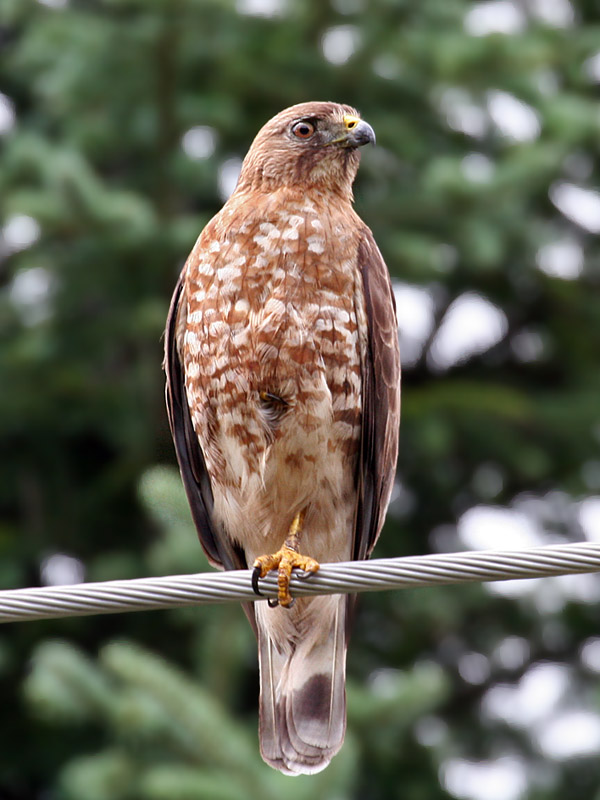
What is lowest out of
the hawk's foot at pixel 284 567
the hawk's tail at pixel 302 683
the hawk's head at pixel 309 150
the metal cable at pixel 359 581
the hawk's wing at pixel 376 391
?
the hawk's tail at pixel 302 683

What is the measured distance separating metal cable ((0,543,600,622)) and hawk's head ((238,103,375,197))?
1711mm

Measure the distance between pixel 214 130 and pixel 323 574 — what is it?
4.52 m

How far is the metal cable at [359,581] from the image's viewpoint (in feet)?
9.20

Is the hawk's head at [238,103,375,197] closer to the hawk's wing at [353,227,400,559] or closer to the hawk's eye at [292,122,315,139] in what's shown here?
the hawk's eye at [292,122,315,139]

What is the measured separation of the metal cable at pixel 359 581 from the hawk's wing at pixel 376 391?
109cm

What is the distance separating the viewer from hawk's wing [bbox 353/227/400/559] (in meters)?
3.98

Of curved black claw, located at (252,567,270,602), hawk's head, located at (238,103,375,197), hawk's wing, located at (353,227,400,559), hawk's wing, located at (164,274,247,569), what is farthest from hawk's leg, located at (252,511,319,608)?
hawk's head, located at (238,103,375,197)

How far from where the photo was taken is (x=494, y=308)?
28.7 ft

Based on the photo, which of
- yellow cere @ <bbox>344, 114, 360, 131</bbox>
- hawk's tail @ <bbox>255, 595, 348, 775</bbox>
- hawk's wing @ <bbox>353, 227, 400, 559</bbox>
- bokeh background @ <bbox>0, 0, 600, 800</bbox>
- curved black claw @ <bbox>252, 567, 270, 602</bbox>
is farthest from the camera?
bokeh background @ <bbox>0, 0, 600, 800</bbox>

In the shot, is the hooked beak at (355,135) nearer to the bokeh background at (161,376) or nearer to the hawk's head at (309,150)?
the hawk's head at (309,150)

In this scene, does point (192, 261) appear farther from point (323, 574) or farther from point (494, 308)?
point (494, 308)

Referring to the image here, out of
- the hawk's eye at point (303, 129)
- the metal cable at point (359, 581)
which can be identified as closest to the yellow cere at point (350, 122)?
the hawk's eye at point (303, 129)

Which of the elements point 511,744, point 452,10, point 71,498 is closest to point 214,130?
point 452,10

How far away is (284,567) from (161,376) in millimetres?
3689
